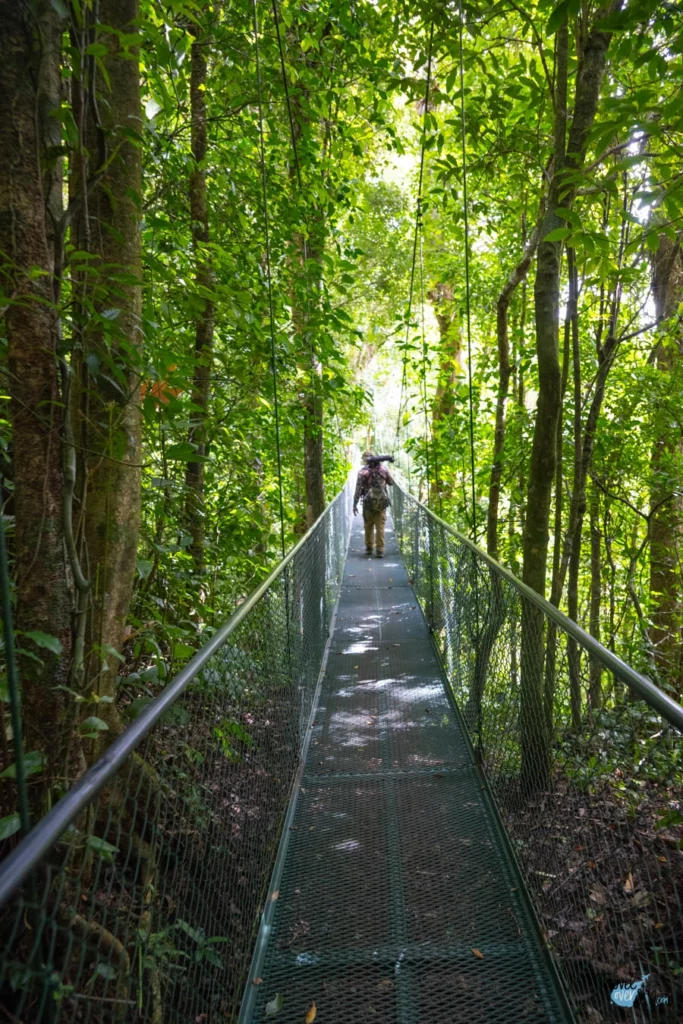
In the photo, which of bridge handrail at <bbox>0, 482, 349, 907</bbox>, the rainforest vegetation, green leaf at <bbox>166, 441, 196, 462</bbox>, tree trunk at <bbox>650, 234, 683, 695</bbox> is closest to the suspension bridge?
bridge handrail at <bbox>0, 482, 349, 907</bbox>

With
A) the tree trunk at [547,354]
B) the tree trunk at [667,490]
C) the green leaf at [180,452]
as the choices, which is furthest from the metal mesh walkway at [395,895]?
the tree trunk at [667,490]

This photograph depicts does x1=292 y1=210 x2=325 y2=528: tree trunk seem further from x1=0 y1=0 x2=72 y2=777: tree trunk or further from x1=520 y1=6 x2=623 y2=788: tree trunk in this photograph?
x1=0 y1=0 x2=72 y2=777: tree trunk

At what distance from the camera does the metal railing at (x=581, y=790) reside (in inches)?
63.0

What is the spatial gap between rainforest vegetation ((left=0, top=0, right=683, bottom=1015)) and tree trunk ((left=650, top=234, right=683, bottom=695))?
4cm

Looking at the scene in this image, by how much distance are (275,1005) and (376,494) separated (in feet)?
21.2

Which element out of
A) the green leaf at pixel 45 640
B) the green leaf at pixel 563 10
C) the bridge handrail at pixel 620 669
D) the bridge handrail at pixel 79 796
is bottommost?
the bridge handrail at pixel 79 796

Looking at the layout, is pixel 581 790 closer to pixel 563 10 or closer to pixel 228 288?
pixel 228 288

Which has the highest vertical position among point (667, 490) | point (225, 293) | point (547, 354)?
point (225, 293)

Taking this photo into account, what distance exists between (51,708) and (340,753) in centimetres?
191

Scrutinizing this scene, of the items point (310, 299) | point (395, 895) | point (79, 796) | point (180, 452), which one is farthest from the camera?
point (310, 299)

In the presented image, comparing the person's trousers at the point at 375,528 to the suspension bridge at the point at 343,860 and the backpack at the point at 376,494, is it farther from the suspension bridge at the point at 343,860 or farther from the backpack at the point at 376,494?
the suspension bridge at the point at 343,860

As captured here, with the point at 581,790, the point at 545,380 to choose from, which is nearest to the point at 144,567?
the point at 581,790

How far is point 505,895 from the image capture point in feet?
6.81

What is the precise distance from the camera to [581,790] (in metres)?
2.34
